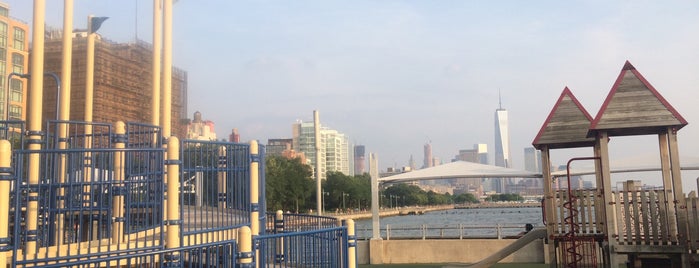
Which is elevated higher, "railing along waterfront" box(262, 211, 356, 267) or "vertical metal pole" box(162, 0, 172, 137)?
"vertical metal pole" box(162, 0, 172, 137)

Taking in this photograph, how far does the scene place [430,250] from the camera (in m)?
20.9

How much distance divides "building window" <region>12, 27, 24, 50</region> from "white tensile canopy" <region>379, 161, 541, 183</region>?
153 ft

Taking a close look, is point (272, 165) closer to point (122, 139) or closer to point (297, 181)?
point (297, 181)

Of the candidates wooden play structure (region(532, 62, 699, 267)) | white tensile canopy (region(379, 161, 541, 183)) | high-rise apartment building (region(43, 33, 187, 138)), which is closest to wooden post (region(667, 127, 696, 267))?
wooden play structure (region(532, 62, 699, 267))

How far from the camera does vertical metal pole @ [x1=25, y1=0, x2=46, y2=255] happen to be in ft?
22.6

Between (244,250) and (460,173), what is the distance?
1977cm

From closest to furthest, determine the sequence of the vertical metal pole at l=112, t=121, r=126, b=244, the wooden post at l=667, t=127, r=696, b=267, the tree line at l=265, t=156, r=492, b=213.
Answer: the vertical metal pole at l=112, t=121, r=126, b=244 < the wooden post at l=667, t=127, r=696, b=267 < the tree line at l=265, t=156, r=492, b=213

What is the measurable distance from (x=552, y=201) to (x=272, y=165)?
195 feet

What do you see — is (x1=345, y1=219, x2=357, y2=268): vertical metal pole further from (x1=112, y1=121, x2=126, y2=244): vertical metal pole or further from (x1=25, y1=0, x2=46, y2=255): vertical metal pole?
(x1=25, y1=0, x2=46, y2=255): vertical metal pole

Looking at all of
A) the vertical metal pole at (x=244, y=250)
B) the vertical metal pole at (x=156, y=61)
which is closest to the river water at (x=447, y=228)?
the vertical metal pole at (x=156, y=61)

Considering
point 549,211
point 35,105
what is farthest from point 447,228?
point 35,105

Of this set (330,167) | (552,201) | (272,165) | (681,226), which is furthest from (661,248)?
(330,167)

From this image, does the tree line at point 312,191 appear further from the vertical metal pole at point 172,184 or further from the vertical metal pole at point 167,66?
the vertical metal pole at point 172,184

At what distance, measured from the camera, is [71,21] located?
10.2 meters
